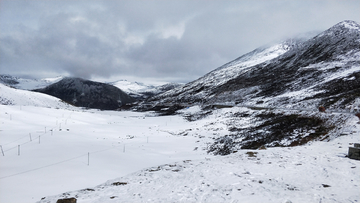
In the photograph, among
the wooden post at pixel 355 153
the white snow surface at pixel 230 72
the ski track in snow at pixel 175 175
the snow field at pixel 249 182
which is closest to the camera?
the snow field at pixel 249 182

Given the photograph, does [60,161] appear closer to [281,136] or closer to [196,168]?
[196,168]

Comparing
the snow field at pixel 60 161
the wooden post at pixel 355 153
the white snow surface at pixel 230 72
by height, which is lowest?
the snow field at pixel 60 161

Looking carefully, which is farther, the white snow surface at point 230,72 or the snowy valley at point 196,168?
the white snow surface at point 230,72

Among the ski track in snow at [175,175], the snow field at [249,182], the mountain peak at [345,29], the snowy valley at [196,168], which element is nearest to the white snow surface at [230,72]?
the mountain peak at [345,29]

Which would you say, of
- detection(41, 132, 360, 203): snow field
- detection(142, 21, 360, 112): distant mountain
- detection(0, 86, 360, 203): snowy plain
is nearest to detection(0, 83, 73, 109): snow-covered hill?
detection(0, 86, 360, 203): snowy plain

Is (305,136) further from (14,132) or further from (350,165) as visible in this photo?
(14,132)

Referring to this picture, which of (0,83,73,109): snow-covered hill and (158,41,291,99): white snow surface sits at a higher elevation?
(158,41,291,99): white snow surface

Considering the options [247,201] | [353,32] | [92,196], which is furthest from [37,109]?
[353,32]

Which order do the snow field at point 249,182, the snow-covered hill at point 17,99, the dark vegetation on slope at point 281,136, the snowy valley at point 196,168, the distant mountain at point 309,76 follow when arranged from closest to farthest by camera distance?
the snow field at point 249,182 → the snowy valley at point 196,168 → the dark vegetation on slope at point 281,136 → the distant mountain at point 309,76 → the snow-covered hill at point 17,99

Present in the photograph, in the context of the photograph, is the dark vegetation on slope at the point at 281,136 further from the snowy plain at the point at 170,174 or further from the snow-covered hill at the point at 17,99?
the snow-covered hill at the point at 17,99

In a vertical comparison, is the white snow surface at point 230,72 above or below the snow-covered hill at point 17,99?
above

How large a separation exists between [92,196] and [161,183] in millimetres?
3339

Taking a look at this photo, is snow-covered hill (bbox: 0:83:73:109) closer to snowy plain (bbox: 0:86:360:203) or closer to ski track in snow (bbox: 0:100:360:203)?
snowy plain (bbox: 0:86:360:203)

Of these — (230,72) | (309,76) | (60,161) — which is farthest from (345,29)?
(60,161)
